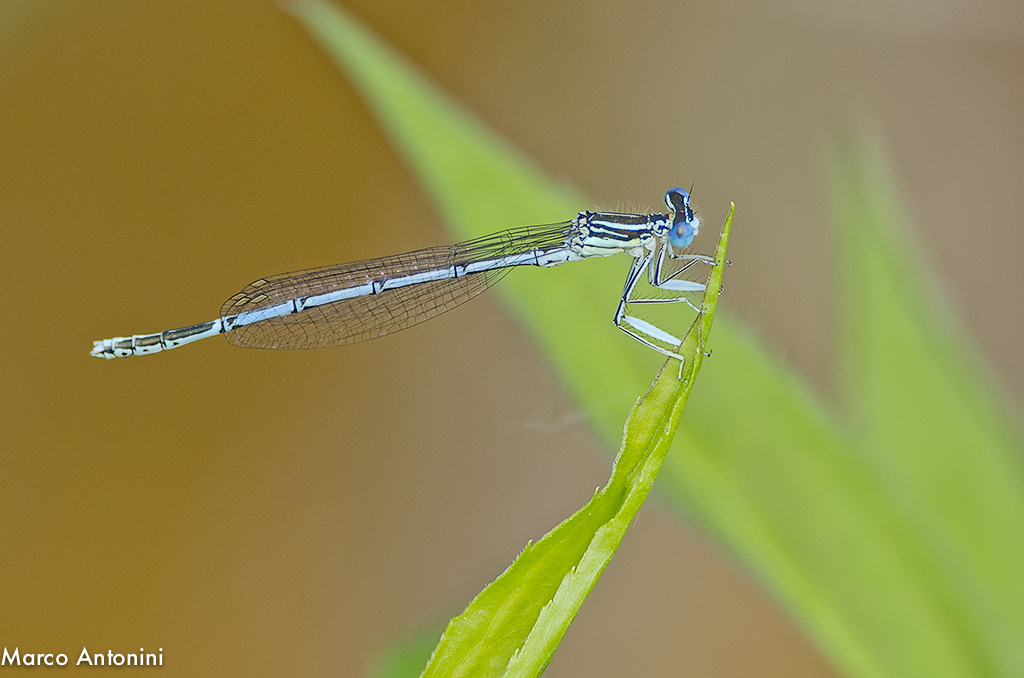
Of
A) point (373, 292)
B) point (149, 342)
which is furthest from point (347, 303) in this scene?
point (149, 342)

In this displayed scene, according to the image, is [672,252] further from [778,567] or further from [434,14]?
[434,14]

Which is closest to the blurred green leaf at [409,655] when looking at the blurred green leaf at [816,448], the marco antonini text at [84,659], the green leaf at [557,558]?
the blurred green leaf at [816,448]

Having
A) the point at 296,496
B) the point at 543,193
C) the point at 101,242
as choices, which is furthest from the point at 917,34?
the point at 101,242

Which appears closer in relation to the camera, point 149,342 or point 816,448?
point 816,448

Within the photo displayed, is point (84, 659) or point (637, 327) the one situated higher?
point (84, 659)

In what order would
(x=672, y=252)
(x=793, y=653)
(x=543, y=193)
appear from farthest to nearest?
(x=793, y=653)
(x=672, y=252)
(x=543, y=193)

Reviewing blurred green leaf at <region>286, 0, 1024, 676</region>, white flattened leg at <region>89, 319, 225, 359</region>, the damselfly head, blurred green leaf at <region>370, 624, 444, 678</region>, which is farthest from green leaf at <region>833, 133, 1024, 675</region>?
white flattened leg at <region>89, 319, 225, 359</region>

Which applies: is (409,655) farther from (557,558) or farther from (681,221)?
(681,221)
